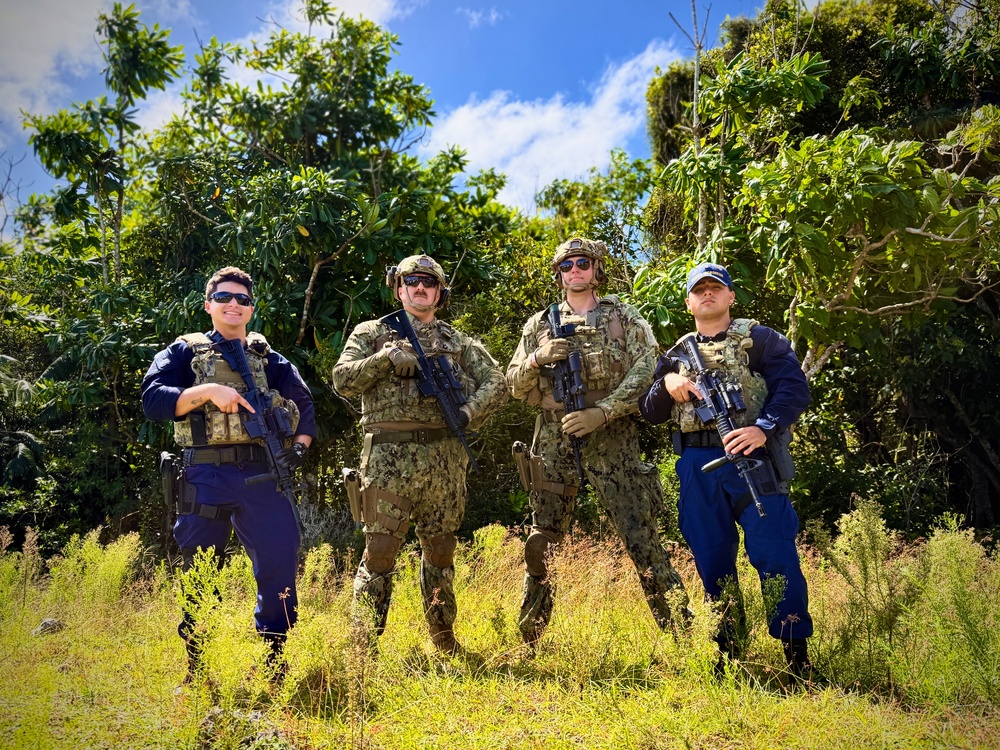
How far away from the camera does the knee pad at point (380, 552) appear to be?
12.9 feet

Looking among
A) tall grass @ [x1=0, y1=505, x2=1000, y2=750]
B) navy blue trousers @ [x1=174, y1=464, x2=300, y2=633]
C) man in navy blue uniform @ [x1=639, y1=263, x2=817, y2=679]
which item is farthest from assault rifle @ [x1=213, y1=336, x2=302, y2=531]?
man in navy blue uniform @ [x1=639, y1=263, x2=817, y2=679]

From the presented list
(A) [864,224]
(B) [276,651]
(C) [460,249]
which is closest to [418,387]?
(B) [276,651]

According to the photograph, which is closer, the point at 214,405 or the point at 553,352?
the point at 214,405

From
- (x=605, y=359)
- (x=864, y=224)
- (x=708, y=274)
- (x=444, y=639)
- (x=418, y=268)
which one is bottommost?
(x=444, y=639)

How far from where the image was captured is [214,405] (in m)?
3.79

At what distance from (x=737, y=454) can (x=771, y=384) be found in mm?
453

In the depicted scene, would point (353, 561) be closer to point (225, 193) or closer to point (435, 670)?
point (435, 670)

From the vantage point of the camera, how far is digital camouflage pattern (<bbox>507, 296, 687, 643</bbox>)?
404cm

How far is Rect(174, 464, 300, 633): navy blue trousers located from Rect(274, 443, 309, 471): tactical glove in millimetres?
169

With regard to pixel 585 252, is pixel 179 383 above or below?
below

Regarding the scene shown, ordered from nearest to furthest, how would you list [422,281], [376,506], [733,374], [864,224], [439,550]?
[733,374]
[376,506]
[439,550]
[422,281]
[864,224]

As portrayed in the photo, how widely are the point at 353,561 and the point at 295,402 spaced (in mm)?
3608

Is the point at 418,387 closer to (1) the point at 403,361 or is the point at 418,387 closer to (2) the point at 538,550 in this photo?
(1) the point at 403,361

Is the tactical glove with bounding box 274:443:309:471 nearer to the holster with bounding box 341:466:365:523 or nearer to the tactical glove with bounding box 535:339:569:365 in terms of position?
the holster with bounding box 341:466:365:523
